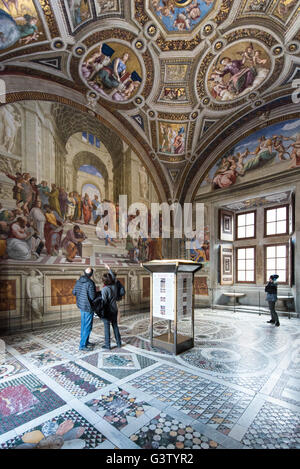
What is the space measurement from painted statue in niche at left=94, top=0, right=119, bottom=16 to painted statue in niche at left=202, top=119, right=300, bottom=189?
711 cm

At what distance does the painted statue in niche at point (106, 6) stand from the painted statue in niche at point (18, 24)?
149 centimetres

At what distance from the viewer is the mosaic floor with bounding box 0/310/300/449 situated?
7.58ft

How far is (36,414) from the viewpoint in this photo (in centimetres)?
268

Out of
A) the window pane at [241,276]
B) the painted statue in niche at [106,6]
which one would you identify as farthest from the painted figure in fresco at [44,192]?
the window pane at [241,276]

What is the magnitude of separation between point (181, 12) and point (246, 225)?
29.9 feet

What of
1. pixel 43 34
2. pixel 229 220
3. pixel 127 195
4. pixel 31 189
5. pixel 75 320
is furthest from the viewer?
pixel 229 220

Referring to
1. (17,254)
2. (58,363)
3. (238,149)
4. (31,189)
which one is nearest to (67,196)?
(31,189)

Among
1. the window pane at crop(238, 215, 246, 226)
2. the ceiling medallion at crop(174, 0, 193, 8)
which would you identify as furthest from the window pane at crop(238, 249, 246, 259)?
the ceiling medallion at crop(174, 0, 193, 8)

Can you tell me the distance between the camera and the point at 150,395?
311 centimetres

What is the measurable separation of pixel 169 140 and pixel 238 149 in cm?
327

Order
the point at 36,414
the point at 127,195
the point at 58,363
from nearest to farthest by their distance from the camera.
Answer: the point at 36,414 < the point at 58,363 < the point at 127,195

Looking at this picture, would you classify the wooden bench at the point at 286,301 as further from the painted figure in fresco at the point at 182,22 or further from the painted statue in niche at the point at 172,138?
the painted figure in fresco at the point at 182,22

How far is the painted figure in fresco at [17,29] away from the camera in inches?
199
